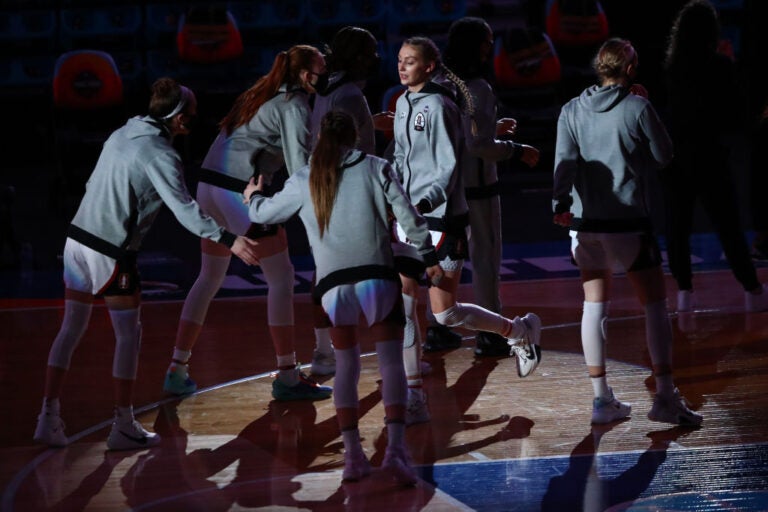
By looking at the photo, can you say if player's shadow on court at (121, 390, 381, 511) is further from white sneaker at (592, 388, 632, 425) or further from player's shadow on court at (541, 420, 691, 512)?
white sneaker at (592, 388, 632, 425)

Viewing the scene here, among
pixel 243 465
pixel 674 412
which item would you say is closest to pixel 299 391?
pixel 243 465

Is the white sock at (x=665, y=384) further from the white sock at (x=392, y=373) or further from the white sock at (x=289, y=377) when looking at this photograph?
the white sock at (x=289, y=377)

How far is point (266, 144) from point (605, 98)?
1.64 m

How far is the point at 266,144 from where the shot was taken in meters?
6.24

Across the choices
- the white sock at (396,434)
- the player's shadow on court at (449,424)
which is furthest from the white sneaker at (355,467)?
the player's shadow on court at (449,424)

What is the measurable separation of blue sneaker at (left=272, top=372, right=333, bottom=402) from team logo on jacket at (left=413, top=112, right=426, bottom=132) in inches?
56.4

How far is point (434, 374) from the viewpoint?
6.78m

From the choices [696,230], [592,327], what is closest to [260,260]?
[592,327]

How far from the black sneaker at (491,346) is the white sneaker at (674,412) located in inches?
57.3

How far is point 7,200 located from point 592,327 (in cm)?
599

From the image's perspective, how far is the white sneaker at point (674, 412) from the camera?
572 centimetres

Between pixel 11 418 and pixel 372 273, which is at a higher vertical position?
pixel 372 273

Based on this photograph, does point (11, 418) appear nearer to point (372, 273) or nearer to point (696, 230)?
point (372, 273)

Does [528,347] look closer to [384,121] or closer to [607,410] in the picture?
[607,410]
